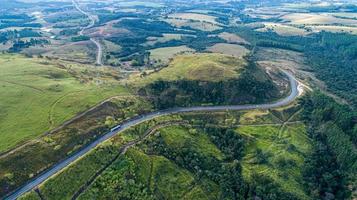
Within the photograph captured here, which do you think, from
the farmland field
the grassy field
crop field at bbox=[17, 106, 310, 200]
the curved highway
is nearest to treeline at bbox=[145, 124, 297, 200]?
the farmland field

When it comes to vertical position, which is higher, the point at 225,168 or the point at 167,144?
the point at 167,144

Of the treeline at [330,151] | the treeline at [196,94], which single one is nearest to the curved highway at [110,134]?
the treeline at [196,94]

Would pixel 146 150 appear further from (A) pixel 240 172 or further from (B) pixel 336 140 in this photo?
(B) pixel 336 140

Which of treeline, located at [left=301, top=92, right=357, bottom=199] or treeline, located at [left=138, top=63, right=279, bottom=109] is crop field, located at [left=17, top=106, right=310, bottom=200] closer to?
treeline, located at [left=301, top=92, right=357, bottom=199]

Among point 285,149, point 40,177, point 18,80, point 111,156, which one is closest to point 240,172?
point 285,149

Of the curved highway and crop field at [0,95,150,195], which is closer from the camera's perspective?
the curved highway

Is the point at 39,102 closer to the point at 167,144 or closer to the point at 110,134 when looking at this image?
the point at 110,134

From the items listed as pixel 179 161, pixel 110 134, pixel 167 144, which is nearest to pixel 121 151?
pixel 110 134
